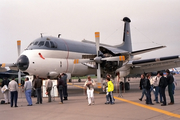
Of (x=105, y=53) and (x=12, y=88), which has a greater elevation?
(x=105, y=53)

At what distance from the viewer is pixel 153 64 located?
1977 cm

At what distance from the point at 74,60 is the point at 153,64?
7331 mm

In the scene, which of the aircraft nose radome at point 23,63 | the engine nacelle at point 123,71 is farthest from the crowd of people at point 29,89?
the engine nacelle at point 123,71

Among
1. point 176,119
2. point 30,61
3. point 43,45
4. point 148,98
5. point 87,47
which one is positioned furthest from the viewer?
point 87,47

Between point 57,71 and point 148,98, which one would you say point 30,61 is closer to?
point 57,71

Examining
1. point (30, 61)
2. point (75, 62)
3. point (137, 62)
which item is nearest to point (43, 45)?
point (30, 61)

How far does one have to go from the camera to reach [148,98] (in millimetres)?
11266

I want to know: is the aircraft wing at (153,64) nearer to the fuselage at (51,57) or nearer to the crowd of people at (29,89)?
the fuselage at (51,57)

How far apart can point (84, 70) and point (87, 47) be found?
2154mm

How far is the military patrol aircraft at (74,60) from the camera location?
51.6 ft

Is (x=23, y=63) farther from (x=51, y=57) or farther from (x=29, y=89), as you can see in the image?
(x=29, y=89)

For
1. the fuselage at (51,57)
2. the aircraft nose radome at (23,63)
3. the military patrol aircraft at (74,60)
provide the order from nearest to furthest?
the aircraft nose radome at (23,63), the fuselage at (51,57), the military patrol aircraft at (74,60)

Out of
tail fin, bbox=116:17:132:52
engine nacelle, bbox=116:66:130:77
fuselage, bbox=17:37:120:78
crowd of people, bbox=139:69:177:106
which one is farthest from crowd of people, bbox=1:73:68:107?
tail fin, bbox=116:17:132:52

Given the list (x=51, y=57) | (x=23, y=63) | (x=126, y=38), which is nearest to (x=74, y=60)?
(x=51, y=57)
